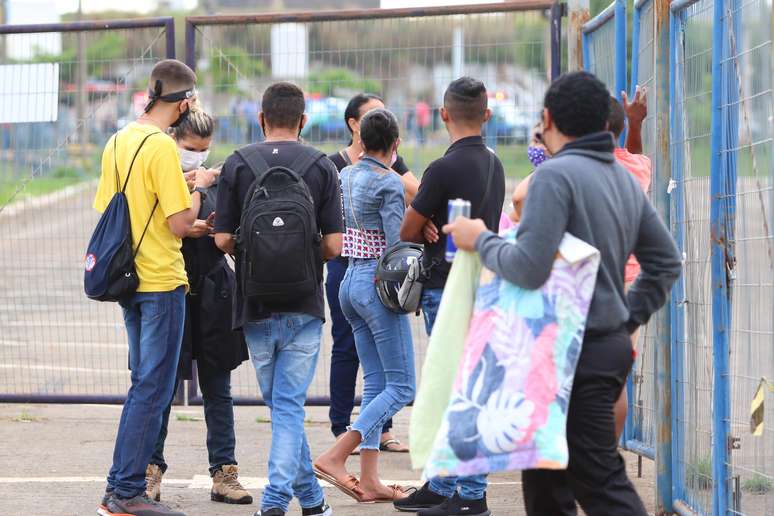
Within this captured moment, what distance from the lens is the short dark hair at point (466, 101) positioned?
5.33 m

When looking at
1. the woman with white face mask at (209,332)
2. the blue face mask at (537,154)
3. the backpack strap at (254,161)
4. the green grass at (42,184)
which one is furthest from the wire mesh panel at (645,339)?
the green grass at (42,184)

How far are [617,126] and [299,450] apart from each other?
6.28 feet

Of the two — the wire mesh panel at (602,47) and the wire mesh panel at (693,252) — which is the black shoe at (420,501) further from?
the wire mesh panel at (602,47)

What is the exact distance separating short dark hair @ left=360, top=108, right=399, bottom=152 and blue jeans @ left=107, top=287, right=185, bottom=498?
1155 millimetres

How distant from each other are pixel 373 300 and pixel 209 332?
2.66 feet

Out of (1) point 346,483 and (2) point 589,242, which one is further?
(1) point 346,483

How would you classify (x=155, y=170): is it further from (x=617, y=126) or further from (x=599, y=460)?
(x=599, y=460)

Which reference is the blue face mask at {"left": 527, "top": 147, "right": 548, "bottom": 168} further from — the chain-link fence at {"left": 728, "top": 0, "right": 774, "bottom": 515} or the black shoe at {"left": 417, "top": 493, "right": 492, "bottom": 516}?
the black shoe at {"left": 417, "top": 493, "right": 492, "bottom": 516}

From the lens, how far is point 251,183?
5047 mm

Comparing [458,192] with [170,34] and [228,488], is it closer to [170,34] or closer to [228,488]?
[228,488]

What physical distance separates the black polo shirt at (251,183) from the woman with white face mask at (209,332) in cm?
61

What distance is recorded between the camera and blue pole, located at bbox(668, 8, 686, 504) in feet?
16.9

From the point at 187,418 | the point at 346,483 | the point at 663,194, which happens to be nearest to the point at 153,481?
the point at 346,483

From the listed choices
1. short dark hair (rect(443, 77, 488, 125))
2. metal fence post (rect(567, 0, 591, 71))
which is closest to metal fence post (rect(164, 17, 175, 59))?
metal fence post (rect(567, 0, 591, 71))
